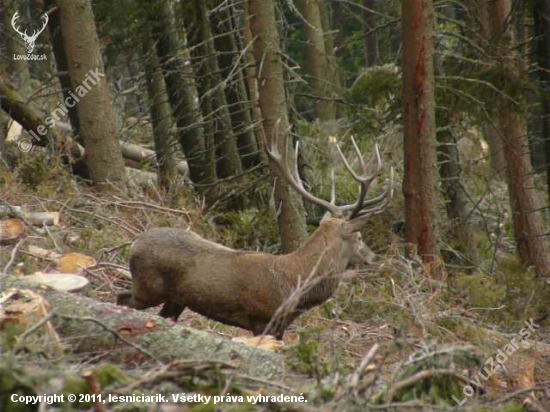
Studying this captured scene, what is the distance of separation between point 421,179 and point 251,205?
4.15 metres

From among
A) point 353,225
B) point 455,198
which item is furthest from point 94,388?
point 455,198

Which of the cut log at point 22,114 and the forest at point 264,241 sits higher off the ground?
the cut log at point 22,114

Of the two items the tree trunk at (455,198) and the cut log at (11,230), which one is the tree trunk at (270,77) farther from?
the tree trunk at (455,198)

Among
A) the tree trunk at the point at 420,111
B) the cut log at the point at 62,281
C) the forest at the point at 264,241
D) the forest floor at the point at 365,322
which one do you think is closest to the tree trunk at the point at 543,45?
the forest at the point at 264,241

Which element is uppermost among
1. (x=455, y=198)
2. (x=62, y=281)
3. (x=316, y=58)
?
(x=316, y=58)

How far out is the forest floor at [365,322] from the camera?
6.73m

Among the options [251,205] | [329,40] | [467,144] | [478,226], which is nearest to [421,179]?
[251,205]

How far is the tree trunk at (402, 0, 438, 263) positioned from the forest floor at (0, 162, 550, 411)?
815 millimetres

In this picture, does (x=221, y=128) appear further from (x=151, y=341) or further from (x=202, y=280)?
(x=151, y=341)

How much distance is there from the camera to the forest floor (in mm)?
6727

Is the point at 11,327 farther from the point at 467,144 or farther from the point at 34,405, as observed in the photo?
the point at 467,144

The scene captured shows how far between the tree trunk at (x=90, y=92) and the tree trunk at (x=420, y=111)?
13.9 ft

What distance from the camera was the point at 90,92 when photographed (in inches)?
577

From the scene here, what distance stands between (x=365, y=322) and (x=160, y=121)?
Result: 716 cm
